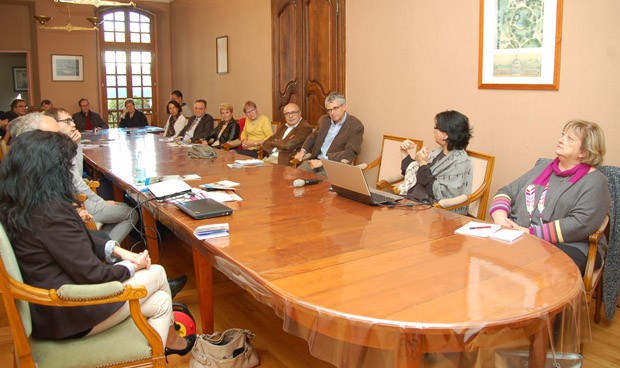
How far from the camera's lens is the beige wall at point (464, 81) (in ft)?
10.9

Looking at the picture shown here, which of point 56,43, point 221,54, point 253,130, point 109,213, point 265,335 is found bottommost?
point 265,335

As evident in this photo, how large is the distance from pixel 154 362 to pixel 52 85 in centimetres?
991

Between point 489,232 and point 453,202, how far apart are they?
1.14 meters

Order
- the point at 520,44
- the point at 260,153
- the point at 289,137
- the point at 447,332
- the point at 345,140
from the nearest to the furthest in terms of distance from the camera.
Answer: the point at 447,332 → the point at 520,44 → the point at 345,140 → the point at 289,137 → the point at 260,153

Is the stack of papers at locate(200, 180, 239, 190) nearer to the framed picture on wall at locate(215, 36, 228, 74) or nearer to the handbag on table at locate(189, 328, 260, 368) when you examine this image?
the handbag on table at locate(189, 328, 260, 368)

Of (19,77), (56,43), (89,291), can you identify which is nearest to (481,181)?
(89,291)

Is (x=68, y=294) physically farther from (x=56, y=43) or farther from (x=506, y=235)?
(x=56, y=43)

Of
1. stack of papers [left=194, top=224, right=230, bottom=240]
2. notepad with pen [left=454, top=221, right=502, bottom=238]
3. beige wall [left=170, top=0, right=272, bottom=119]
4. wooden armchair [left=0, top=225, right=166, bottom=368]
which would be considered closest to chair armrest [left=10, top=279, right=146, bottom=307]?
wooden armchair [left=0, top=225, right=166, bottom=368]

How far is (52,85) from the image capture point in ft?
34.1

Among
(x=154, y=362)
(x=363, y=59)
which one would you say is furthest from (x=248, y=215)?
(x=363, y=59)

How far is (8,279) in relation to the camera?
1662 millimetres

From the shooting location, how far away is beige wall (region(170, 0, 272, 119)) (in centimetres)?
746

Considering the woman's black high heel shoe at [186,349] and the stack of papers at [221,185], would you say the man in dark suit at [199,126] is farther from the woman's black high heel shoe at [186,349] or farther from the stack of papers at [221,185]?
the woman's black high heel shoe at [186,349]

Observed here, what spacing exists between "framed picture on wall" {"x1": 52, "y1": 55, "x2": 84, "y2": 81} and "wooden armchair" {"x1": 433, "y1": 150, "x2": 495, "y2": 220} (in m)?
9.03
